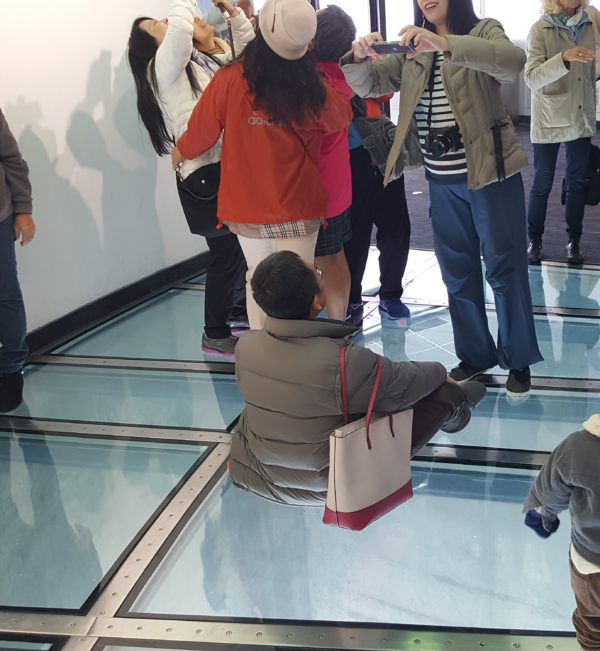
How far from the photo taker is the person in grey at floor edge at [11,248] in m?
2.87

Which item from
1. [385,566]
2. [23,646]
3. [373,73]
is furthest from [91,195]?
[385,566]

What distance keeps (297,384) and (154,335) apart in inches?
81.3

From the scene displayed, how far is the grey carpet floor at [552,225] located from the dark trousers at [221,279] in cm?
201

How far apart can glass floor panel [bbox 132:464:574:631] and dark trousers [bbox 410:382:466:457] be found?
9.6 inches

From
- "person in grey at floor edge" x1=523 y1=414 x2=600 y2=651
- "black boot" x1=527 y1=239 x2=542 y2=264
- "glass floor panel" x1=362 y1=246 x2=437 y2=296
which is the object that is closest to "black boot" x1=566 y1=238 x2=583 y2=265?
"black boot" x1=527 y1=239 x2=542 y2=264

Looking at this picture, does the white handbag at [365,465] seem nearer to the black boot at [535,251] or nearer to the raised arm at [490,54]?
the raised arm at [490,54]

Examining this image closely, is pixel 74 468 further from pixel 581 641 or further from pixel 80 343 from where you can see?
pixel 581 641

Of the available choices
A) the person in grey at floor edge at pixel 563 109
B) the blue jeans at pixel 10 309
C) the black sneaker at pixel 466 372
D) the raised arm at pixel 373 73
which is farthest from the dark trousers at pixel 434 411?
the person in grey at floor edge at pixel 563 109

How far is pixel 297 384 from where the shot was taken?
1.89 m

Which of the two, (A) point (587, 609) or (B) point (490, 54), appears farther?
(B) point (490, 54)

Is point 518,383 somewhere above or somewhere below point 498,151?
below

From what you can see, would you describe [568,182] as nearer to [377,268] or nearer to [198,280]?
[377,268]

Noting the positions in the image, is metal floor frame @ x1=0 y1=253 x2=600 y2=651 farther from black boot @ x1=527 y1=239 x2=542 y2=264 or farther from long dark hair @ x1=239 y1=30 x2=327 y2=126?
black boot @ x1=527 y1=239 x2=542 y2=264

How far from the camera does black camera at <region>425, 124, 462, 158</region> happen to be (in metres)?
2.48
